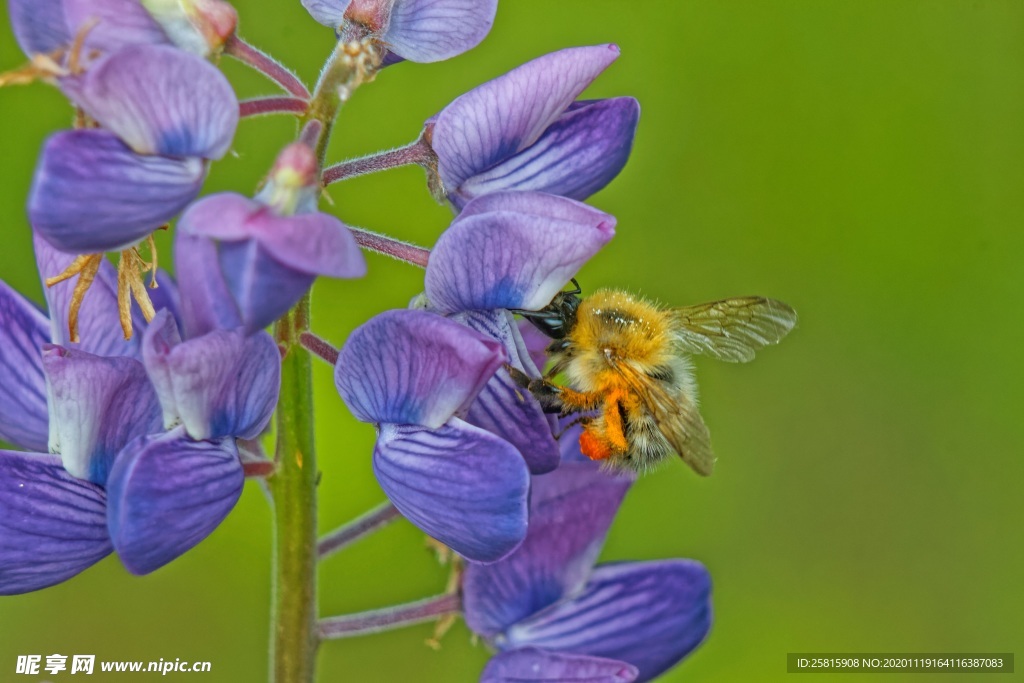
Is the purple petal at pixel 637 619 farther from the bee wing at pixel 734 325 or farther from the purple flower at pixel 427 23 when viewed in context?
the purple flower at pixel 427 23

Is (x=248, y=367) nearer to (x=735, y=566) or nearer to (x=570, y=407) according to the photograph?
(x=570, y=407)

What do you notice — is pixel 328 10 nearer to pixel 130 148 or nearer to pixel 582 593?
pixel 130 148

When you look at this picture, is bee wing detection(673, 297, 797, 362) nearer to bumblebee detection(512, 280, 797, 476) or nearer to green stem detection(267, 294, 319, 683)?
bumblebee detection(512, 280, 797, 476)

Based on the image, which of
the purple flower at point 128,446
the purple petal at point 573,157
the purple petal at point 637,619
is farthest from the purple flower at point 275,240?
the purple petal at point 637,619

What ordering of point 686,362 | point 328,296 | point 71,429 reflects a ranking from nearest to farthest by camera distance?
point 71,429 < point 686,362 < point 328,296

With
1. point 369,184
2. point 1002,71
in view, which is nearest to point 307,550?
point 369,184

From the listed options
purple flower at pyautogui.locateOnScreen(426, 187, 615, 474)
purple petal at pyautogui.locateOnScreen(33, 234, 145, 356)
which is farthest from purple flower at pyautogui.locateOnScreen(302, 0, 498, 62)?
purple petal at pyautogui.locateOnScreen(33, 234, 145, 356)
